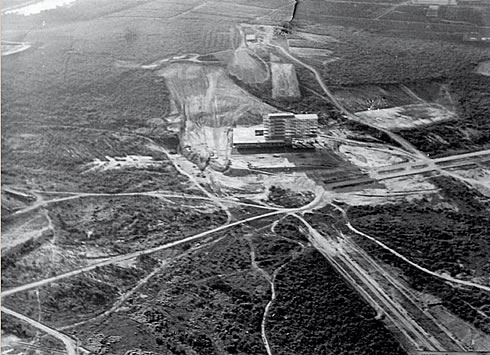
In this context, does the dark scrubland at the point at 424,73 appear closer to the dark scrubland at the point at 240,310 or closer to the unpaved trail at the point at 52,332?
the dark scrubland at the point at 240,310

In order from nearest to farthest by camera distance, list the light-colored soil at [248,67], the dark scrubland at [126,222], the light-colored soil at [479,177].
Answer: the dark scrubland at [126,222] < the light-colored soil at [479,177] < the light-colored soil at [248,67]

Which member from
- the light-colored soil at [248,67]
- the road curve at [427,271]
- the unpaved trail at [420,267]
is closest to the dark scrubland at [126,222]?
the unpaved trail at [420,267]

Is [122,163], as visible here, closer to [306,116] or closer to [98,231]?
[98,231]

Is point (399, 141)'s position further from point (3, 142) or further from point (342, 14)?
point (3, 142)

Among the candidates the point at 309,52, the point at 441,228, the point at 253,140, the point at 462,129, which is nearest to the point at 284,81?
the point at 309,52

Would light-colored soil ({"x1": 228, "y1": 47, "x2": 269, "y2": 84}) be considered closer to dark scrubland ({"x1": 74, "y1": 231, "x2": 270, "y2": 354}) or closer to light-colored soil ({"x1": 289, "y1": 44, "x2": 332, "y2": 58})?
light-colored soil ({"x1": 289, "y1": 44, "x2": 332, "y2": 58})

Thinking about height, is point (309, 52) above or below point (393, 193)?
above
